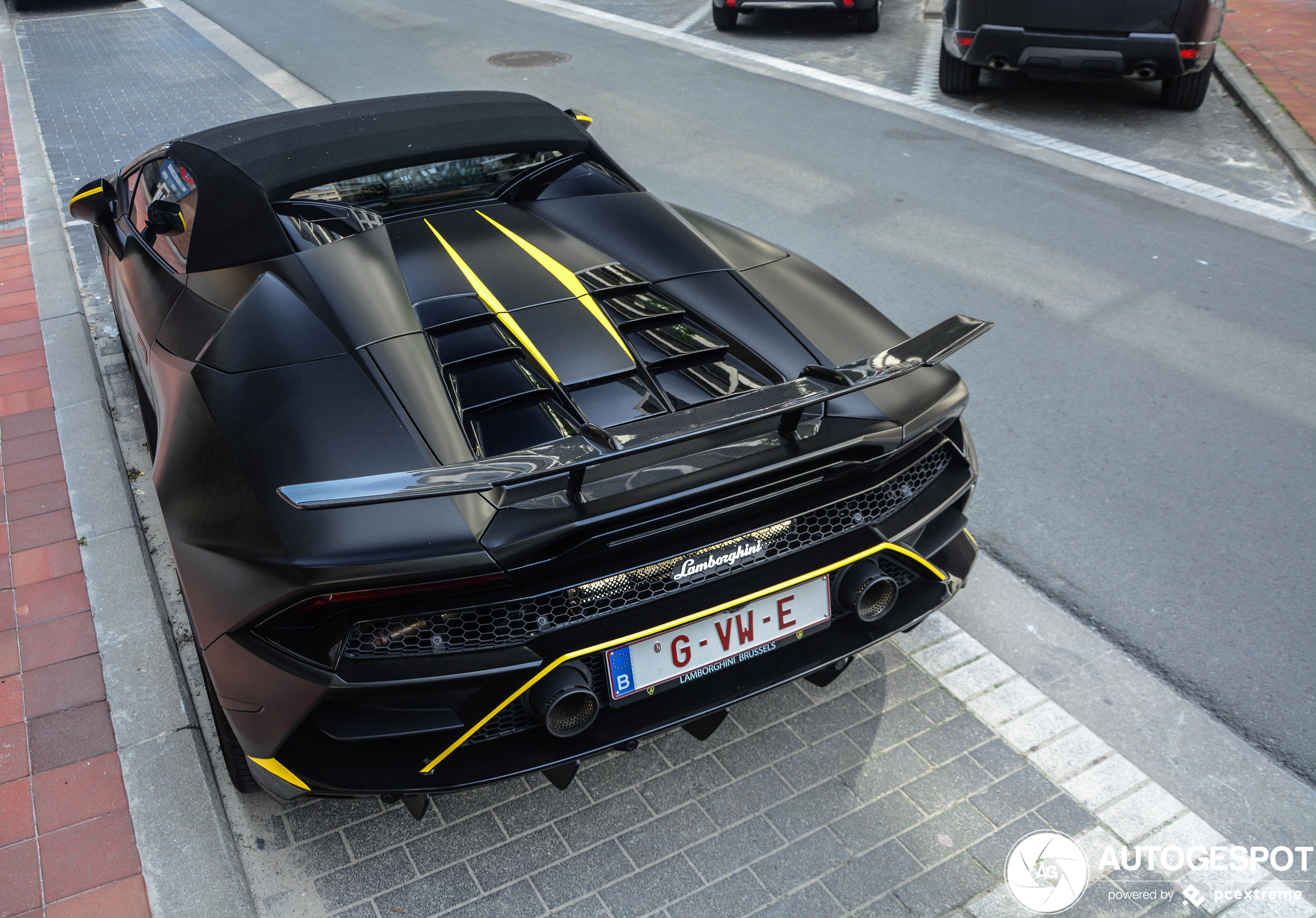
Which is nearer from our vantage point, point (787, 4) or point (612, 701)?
point (612, 701)

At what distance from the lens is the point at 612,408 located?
2.22 meters

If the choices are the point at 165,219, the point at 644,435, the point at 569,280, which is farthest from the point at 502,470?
the point at 165,219

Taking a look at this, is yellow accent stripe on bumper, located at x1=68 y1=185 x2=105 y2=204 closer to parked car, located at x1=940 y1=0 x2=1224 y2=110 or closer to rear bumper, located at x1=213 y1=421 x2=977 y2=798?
rear bumper, located at x1=213 y1=421 x2=977 y2=798

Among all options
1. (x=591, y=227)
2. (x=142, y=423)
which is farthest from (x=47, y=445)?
(x=591, y=227)

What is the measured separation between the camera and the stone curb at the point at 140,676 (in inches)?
91.0

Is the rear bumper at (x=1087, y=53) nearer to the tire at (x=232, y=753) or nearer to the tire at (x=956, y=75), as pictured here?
the tire at (x=956, y=75)

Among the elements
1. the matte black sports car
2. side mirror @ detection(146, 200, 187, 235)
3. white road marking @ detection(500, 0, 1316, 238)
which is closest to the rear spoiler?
the matte black sports car

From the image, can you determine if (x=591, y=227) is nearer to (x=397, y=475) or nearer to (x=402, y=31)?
(x=397, y=475)

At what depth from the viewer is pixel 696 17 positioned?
12.9 metres

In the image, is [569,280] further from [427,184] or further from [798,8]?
[798,8]

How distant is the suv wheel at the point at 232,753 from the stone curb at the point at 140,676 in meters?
0.10

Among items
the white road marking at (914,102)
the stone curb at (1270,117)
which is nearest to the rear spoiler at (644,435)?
the white road marking at (914,102)

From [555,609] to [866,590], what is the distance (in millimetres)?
→ 728

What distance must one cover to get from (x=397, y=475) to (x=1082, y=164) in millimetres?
7256
